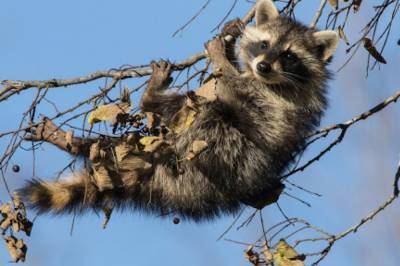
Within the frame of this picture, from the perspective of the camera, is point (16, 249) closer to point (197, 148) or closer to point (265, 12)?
point (197, 148)

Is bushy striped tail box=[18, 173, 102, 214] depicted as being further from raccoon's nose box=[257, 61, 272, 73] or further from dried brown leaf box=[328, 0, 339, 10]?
dried brown leaf box=[328, 0, 339, 10]

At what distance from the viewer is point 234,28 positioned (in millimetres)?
5340

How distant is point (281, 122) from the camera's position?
17.7ft

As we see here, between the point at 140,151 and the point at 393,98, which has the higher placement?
the point at 393,98

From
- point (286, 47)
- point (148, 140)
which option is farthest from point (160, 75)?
point (286, 47)

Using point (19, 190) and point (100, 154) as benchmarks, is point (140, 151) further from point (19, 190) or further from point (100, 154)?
point (19, 190)

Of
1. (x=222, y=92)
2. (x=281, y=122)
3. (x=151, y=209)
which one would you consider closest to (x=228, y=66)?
(x=222, y=92)

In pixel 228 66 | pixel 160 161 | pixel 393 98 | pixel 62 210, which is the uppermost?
pixel 228 66

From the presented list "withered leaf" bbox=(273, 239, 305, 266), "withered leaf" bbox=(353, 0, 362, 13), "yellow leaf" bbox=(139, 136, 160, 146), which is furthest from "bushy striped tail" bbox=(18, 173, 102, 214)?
"withered leaf" bbox=(353, 0, 362, 13)

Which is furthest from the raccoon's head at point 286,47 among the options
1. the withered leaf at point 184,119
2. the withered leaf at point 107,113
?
the withered leaf at point 107,113

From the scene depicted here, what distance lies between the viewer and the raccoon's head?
555cm

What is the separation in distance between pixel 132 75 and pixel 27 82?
0.67m

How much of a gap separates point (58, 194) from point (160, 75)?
1.07 m

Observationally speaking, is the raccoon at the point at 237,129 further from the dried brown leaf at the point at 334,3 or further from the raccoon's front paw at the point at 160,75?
the dried brown leaf at the point at 334,3
